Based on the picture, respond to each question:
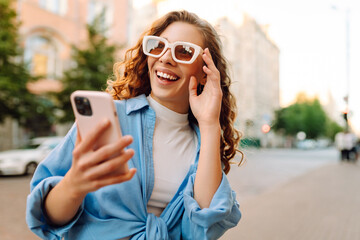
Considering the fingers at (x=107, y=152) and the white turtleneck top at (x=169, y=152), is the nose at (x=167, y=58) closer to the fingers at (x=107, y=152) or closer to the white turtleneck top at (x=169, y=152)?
the white turtleneck top at (x=169, y=152)

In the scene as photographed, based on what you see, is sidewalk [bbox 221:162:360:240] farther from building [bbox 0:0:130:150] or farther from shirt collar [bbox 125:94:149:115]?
building [bbox 0:0:130:150]

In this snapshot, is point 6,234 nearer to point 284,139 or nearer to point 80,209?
point 80,209

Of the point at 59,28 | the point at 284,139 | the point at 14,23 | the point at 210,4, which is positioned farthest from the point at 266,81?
the point at 14,23

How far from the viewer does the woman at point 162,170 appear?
1159 mm

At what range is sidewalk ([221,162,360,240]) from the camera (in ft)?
17.3

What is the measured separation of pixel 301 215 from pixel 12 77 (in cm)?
1150

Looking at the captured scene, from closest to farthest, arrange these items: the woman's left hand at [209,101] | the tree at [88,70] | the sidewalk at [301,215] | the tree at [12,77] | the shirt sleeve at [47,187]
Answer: the shirt sleeve at [47,187] → the woman's left hand at [209,101] → the sidewalk at [301,215] → the tree at [12,77] → the tree at [88,70]

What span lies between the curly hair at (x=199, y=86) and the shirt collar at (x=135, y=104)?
13cm

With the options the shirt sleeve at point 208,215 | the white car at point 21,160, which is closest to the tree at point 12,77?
the white car at point 21,160

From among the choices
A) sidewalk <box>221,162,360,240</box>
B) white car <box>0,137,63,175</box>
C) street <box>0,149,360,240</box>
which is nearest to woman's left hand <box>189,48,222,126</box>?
street <box>0,149,360,240</box>

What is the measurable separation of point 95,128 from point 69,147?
1.31ft

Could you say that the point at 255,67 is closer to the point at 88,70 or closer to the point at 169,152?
the point at 88,70

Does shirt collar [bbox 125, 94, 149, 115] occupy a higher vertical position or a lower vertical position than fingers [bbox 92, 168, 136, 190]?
higher

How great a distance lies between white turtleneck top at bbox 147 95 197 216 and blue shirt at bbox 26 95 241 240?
0.16ft
